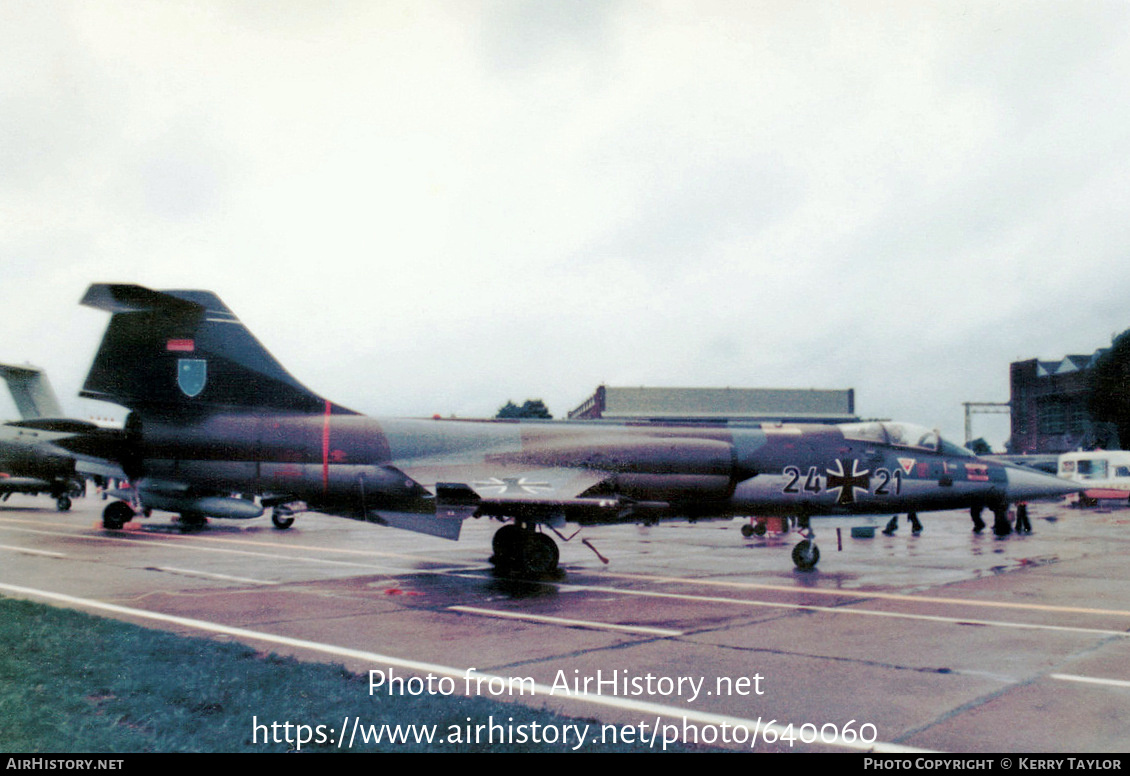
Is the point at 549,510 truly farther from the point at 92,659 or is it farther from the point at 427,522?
the point at 92,659

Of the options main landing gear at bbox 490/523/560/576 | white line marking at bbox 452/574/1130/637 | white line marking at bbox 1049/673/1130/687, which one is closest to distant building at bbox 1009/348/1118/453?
white line marking at bbox 452/574/1130/637

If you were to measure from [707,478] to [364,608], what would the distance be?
6269mm

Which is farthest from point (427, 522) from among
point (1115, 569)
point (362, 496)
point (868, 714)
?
point (1115, 569)

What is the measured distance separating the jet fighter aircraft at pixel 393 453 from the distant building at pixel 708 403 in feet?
78.5

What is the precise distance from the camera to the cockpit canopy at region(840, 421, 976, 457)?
1391cm

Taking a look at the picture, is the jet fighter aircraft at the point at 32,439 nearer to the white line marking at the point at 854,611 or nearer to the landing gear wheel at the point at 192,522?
the landing gear wheel at the point at 192,522

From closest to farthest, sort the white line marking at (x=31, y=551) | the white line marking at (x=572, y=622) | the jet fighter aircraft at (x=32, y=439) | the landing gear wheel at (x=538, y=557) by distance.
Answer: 1. the white line marking at (x=572, y=622)
2. the landing gear wheel at (x=538, y=557)
3. the white line marking at (x=31, y=551)
4. the jet fighter aircraft at (x=32, y=439)

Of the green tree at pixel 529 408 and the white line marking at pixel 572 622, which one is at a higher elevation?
the green tree at pixel 529 408

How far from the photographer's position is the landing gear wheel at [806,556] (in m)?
13.4

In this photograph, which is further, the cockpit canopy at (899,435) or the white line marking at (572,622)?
the cockpit canopy at (899,435)

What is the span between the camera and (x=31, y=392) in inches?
1002

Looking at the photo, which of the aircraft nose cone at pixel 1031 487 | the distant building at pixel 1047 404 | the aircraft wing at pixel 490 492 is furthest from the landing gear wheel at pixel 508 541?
the distant building at pixel 1047 404

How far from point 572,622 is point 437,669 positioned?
8.30 ft

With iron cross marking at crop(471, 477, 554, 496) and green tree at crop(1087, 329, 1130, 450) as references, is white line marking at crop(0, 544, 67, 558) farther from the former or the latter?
green tree at crop(1087, 329, 1130, 450)
